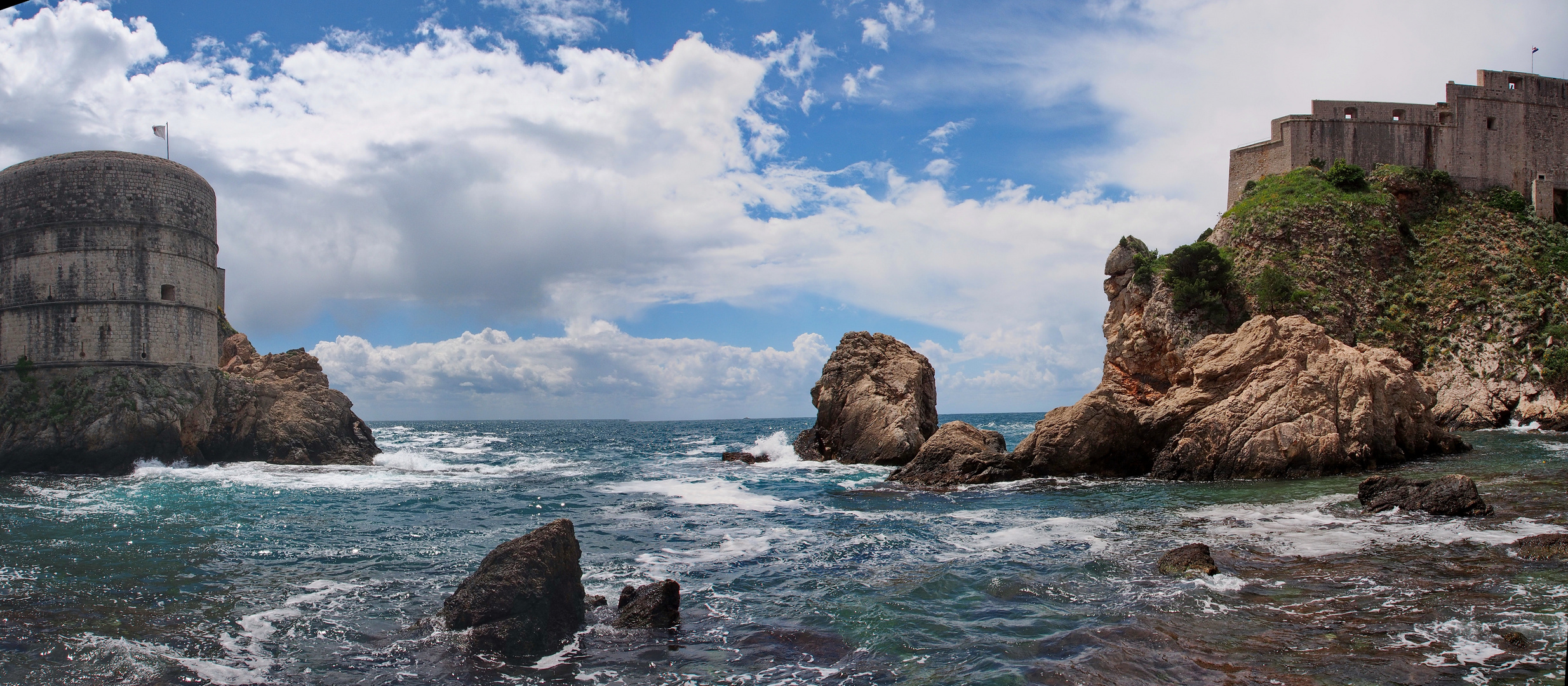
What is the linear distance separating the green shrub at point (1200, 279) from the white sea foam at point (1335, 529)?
835 inches

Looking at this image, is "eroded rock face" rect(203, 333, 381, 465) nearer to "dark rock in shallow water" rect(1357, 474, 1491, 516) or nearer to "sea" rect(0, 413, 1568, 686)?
"sea" rect(0, 413, 1568, 686)

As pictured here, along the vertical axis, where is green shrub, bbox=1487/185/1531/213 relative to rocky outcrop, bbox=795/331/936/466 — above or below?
above

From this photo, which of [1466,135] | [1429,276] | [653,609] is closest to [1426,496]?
[653,609]

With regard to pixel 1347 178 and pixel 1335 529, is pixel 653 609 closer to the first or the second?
pixel 1335 529

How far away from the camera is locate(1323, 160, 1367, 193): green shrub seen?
43594 millimetres

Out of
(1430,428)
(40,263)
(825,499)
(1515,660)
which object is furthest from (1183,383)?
(40,263)

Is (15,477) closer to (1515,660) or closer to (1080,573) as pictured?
(1080,573)

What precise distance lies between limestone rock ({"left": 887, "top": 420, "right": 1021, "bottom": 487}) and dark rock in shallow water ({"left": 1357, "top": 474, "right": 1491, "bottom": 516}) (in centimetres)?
902

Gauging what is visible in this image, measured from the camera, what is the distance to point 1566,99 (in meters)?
46.4

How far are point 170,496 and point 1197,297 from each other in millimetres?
38128

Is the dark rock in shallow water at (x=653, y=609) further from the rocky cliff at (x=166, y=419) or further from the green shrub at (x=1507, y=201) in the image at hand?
the green shrub at (x=1507, y=201)

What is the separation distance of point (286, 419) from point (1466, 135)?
64.6 m

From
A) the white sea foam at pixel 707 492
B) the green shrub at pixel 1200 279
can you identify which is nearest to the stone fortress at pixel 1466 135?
the green shrub at pixel 1200 279

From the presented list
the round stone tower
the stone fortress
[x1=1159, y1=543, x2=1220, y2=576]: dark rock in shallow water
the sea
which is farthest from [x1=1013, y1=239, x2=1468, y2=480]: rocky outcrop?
the round stone tower
